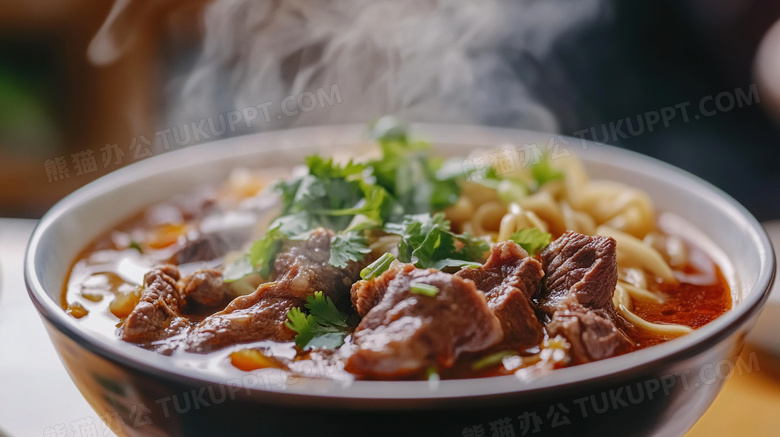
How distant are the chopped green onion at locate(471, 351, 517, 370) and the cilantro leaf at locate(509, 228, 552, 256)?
61cm

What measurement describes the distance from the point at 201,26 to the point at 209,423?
538 centimetres

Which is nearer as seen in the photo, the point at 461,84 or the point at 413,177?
the point at 413,177

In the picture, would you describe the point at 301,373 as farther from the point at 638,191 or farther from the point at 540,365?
the point at 638,191

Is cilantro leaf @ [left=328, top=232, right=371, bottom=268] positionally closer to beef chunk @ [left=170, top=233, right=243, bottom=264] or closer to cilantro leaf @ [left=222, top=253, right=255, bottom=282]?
cilantro leaf @ [left=222, top=253, right=255, bottom=282]

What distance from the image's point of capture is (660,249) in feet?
10.0

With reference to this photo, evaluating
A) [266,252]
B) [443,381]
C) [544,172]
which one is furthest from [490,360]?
[544,172]

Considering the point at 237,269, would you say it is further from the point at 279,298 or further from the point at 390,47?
the point at 390,47

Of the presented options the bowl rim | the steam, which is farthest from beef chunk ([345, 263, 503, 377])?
the steam

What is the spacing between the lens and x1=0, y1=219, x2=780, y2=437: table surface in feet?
7.94

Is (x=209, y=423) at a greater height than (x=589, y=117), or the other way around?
(x=209, y=423)

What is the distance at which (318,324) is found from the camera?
2092 millimetres

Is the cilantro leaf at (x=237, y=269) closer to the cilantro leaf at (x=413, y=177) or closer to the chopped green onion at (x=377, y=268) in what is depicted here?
the chopped green onion at (x=377, y=268)

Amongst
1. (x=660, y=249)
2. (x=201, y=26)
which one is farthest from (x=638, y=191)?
(x=201, y=26)

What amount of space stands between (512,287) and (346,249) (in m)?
0.62
